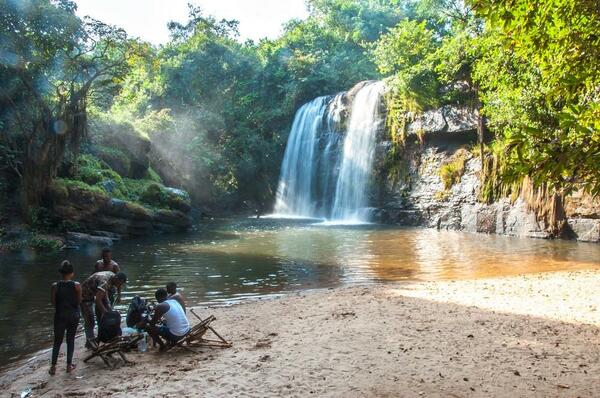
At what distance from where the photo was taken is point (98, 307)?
6.95m

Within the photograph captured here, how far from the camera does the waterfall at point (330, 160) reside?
30719mm

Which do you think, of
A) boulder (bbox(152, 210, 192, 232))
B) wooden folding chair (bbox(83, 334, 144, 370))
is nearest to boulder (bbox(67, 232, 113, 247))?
boulder (bbox(152, 210, 192, 232))

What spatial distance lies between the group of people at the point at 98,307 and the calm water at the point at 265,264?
4.63ft

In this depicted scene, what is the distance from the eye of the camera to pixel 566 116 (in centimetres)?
300

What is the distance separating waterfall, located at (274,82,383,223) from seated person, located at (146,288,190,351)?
23341 mm

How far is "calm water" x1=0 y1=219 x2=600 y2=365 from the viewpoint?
35.5ft

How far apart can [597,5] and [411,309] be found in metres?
6.04

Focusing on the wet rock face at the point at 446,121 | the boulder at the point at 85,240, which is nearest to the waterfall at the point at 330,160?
the wet rock face at the point at 446,121

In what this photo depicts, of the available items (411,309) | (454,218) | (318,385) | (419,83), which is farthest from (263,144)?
(318,385)

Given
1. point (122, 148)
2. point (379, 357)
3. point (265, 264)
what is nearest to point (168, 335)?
point (379, 357)

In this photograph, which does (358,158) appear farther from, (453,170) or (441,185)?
(453,170)

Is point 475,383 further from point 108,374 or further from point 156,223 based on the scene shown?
point 156,223

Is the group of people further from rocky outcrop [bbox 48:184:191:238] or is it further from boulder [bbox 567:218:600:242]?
boulder [bbox 567:218:600:242]

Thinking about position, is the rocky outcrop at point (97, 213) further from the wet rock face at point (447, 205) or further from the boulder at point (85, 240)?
the wet rock face at point (447, 205)
